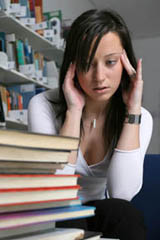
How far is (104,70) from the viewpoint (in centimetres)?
110

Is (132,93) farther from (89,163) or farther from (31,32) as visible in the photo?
(31,32)

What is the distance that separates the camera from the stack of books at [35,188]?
35 cm

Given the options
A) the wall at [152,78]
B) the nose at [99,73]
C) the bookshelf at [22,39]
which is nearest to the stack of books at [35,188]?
the nose at [99,73]

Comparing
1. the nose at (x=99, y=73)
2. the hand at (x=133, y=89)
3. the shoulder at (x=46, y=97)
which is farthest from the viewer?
the shoulder at (x=46, y=97)

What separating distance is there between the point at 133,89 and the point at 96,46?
0.22m

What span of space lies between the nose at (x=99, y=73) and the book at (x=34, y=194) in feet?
2.36

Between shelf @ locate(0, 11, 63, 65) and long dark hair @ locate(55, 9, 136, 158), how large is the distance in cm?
163

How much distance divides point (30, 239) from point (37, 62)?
2962mm

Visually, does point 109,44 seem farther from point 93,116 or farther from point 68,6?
point 68,6

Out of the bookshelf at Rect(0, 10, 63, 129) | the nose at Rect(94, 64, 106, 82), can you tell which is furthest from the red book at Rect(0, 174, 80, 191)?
the bookshelf at Rect(0, 10, 63, 129)

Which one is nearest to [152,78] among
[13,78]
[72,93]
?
[13,78]

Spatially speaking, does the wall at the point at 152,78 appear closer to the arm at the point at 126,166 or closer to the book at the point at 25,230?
the arm at the point at 126,166

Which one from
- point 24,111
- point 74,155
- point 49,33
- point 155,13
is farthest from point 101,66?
point 155,13

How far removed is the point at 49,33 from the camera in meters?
3.33
